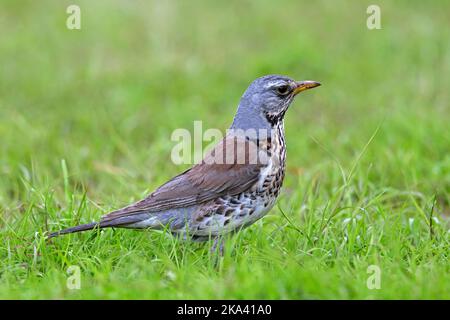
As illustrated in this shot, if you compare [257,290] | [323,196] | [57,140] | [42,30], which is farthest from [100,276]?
[42,30]

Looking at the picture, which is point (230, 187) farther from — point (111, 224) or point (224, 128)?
point (224, 128)

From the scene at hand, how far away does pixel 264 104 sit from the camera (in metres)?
5.77

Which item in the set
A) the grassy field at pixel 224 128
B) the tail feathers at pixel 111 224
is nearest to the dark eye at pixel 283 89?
the grassy field at pixel 224 128

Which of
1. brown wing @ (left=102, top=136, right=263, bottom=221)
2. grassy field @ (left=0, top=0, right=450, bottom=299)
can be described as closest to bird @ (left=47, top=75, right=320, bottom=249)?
brown wing @ (left=102, top=136, right=263, bottom=221)

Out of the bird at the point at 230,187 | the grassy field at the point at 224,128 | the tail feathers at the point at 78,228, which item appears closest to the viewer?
the grassy field at the point at 224,128

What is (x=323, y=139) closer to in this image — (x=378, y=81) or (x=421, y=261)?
(x=378, y=81)

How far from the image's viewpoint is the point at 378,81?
10.4m

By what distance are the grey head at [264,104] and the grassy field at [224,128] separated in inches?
13.6

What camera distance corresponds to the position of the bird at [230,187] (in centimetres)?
539

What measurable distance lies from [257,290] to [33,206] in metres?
2.00

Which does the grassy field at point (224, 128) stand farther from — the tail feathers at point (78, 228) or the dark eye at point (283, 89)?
the dark eye at point (283, 89)

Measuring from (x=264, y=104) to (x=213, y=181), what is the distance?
689mm

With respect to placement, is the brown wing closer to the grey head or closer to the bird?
the bird

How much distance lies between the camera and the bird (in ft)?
17.7
